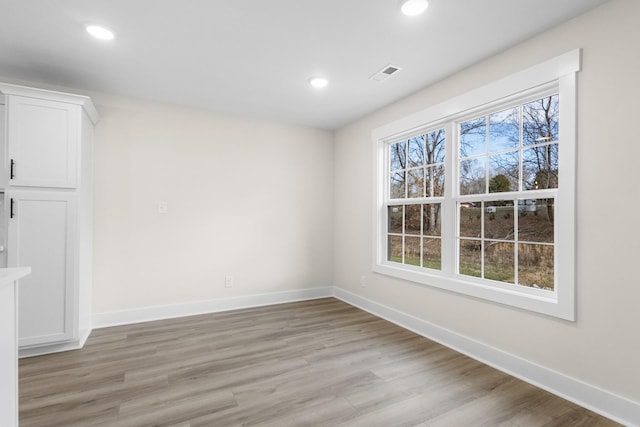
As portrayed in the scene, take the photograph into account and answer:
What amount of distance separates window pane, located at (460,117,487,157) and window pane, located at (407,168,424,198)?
0.54 m

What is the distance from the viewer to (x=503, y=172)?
2506 millimetres

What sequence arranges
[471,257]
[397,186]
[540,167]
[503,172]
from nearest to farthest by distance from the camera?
[540,167]
[503,172]
[471,257]
[397,186]

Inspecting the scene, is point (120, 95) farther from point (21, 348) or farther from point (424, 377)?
point (424, 377)

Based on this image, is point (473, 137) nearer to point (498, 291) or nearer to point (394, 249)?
point (498, 291)

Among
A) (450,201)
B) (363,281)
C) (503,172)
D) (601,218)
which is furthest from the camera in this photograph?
(363,281)

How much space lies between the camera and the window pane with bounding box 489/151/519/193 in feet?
7.96

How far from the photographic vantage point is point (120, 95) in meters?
3.29

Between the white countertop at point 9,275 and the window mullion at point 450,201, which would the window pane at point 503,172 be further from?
the white countertop at point 9,275

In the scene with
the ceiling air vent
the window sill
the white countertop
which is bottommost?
the window sill

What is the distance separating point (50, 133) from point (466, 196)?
3645 millimetres

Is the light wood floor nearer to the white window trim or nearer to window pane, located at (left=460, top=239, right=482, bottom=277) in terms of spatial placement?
the white window trim

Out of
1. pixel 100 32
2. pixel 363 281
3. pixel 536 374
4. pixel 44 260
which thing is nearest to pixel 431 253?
pixel 363 281

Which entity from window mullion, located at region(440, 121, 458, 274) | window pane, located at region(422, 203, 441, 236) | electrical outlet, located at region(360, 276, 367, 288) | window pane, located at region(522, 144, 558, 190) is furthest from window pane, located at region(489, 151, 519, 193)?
electrical outlet, located at region(360, 276, 367, 288)

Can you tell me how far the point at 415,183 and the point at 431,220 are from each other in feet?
1.54
